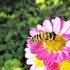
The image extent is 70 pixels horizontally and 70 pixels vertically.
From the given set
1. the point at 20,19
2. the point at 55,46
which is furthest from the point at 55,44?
the point at 20,19

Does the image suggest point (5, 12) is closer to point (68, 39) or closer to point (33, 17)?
point (33, 17)

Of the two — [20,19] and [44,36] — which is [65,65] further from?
[20,19]

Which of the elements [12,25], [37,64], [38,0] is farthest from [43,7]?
[37,64]

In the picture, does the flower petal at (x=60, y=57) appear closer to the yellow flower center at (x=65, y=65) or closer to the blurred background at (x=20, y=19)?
the yellow flower center at (x=65, y=65)

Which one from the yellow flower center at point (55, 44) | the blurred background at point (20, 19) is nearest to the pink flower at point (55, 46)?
the yellow flower center at point (55, 44)

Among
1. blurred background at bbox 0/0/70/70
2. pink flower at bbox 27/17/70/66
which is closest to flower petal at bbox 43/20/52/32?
pink flower at bbox 27/17/70/66

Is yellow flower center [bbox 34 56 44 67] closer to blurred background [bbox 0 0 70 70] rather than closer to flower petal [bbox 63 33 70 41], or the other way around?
flower petal [bbox 63 33 70 41]

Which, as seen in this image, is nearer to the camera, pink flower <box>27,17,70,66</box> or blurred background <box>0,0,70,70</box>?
pink flower <box>27,17,70,66</box>
